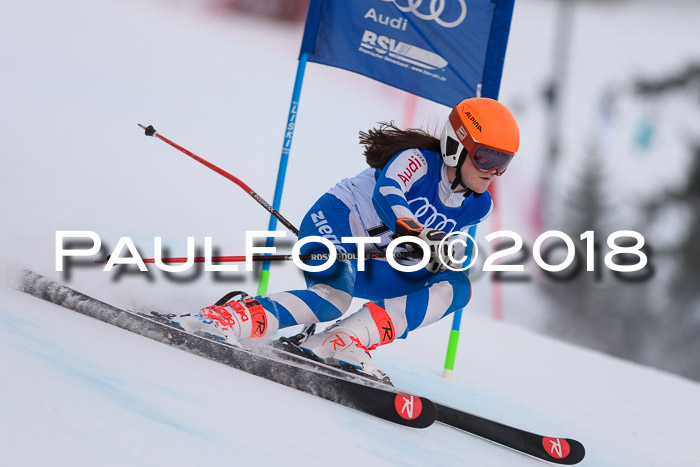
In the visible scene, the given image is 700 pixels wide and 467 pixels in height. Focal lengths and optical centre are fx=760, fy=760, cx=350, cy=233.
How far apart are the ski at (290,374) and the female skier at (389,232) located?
0.24 feet

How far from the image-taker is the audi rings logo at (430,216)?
2668mm

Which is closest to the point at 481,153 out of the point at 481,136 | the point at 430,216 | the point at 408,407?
the point at 481,136

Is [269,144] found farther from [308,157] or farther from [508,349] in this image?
[508,349]

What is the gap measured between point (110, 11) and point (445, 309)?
12.5 metres

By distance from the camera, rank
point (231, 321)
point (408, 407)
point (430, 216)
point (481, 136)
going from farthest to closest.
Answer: point (430, 216), point (481, 136), point (231, 321), point (408, 407)

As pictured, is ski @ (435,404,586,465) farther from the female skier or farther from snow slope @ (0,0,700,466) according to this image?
the female skier

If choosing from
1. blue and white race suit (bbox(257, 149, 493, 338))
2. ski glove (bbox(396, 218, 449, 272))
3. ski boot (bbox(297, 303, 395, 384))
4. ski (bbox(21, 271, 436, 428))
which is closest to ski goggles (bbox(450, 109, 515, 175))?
blue and white race suit (bbox(257, 149, 493, 338))

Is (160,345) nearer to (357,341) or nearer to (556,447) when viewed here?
(357,341)

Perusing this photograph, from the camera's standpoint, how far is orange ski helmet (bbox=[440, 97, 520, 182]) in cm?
253

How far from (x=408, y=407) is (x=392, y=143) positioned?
102cm

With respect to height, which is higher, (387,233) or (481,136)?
(481,136)

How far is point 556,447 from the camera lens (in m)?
2.24

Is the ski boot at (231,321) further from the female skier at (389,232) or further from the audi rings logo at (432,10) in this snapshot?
the audi rings logo at (432,10)

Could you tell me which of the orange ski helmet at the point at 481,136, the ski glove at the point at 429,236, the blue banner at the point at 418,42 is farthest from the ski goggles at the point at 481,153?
the blue banner at the point at 418,42
